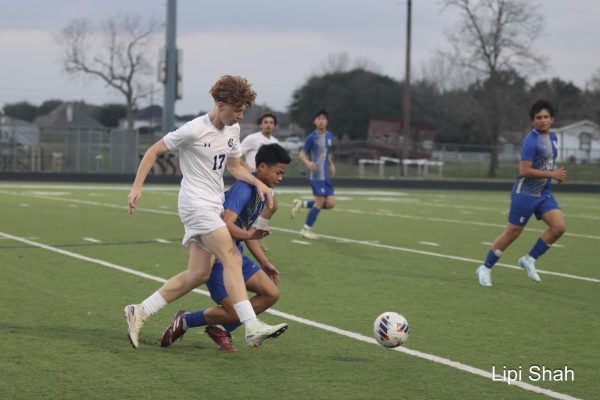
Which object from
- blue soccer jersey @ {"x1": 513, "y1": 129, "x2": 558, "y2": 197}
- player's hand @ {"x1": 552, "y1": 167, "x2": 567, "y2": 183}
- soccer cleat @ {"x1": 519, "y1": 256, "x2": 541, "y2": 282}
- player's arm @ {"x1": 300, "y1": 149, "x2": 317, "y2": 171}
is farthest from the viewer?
player's arm @ {"x1": 300, "y1": 149, "x2": 317, "y2": 171}

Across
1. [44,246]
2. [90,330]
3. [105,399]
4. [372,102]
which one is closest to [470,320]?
[90,330]

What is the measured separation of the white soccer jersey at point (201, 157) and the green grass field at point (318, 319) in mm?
1133

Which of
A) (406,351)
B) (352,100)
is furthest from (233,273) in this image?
(352,100)

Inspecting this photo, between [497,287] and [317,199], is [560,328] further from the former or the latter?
[317,199]

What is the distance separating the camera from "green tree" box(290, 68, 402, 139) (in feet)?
295

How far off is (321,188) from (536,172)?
6.51 m

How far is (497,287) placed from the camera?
1088 cm

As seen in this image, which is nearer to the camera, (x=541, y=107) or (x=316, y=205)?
(x=541, y=107)

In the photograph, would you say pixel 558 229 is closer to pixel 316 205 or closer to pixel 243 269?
pixel 243 269

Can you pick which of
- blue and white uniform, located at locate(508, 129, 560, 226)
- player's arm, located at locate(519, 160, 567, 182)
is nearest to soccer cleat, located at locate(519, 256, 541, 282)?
blue and white uniform, located at locate(508, 129, 560, 226)

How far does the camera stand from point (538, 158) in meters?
10.8

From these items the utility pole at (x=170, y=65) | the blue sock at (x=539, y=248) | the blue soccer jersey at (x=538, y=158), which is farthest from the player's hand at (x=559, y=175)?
the utility pole at (x=170, y=65)

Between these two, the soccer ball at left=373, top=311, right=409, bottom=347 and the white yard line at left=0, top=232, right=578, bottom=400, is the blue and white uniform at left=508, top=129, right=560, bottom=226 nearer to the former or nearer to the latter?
the white yard line at left=0, top=232, right=578, bottom=400

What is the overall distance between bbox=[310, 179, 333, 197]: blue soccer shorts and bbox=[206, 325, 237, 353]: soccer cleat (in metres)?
9.56
